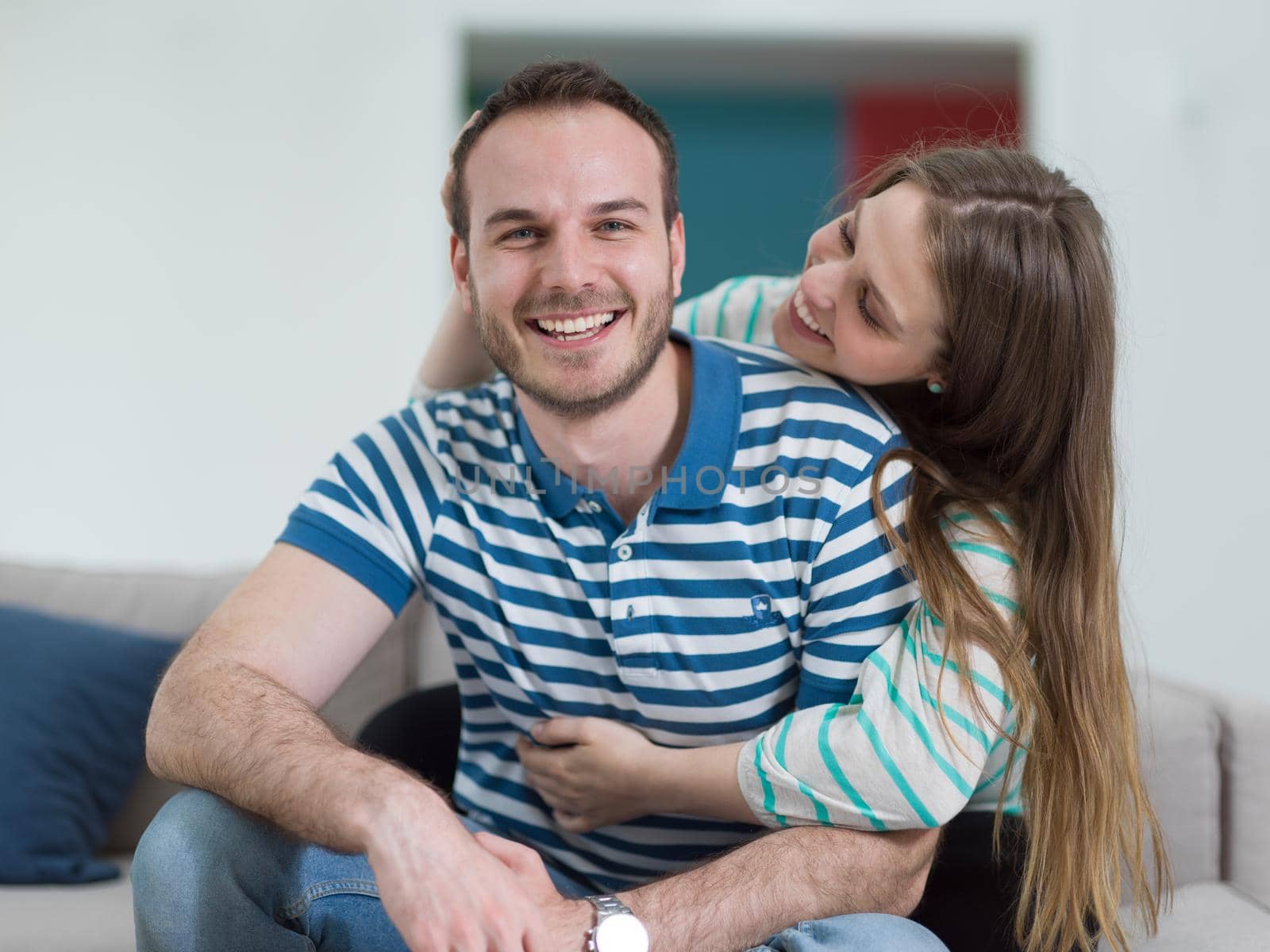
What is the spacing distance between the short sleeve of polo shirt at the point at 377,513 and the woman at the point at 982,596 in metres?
0.29

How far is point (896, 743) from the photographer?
4.08 feet

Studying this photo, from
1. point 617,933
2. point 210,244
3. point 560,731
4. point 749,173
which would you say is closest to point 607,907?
point 617,933

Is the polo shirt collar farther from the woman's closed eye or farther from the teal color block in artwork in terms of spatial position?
the teal color block in artwork

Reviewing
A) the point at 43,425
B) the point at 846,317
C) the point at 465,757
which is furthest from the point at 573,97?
the point at 43,425

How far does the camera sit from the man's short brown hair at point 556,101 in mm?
1489

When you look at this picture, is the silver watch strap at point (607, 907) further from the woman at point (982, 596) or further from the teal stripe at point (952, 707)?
the teal stripe at point (952, 707)

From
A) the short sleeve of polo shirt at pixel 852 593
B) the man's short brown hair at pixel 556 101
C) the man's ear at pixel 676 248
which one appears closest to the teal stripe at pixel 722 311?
the man's ear at pixel 676 248

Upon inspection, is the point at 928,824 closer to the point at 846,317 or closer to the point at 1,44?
the point at 846,317

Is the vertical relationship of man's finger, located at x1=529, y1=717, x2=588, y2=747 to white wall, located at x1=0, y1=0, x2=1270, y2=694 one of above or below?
below

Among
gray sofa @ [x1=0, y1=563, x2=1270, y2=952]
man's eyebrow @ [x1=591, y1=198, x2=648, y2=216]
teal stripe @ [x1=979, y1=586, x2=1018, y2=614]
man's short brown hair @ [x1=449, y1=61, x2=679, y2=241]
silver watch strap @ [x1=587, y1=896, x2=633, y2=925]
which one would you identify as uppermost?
man's short brown hair @ [x1=449, y1=61, x2=679, y2=241]

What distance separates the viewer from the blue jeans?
116 cm

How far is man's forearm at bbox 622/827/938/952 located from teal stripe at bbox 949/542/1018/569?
1.05ft

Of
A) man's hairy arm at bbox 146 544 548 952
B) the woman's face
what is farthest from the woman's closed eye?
man's hairy arm at bbox 146 544 548 952

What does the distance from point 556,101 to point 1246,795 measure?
1.36 m
